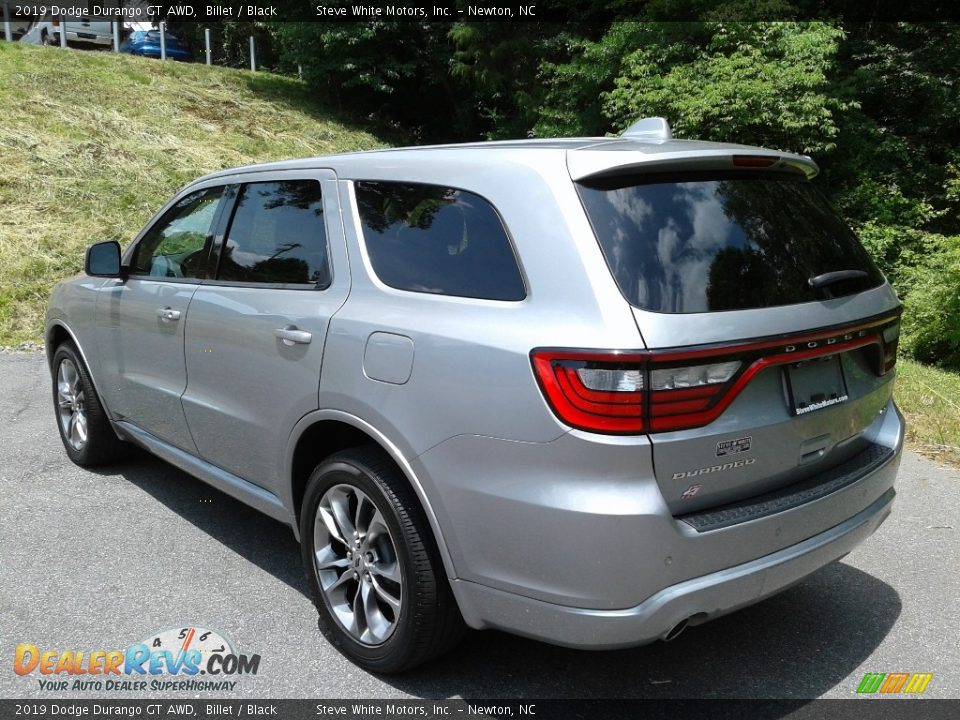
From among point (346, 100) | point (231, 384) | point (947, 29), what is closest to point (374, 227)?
point (231, 384)

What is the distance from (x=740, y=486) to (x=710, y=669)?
0.93 meters

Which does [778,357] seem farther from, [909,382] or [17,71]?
[17,71]

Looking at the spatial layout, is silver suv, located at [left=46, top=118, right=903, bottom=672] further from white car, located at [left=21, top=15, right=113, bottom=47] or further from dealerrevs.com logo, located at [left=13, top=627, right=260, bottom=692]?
white car, located at [left=21, top=15, right=113, bottom=47]

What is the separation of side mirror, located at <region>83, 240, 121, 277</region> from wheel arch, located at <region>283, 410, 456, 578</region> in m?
1.90

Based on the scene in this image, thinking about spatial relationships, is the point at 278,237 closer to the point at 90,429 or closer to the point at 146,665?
the point at 146,665

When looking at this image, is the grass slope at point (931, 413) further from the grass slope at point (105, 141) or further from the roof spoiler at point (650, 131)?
the grass slope at point (105, 141)

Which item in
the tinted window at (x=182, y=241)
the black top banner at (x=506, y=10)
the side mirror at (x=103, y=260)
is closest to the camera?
the tinted window at (x=182, y=241)

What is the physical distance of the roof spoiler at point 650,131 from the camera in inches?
119

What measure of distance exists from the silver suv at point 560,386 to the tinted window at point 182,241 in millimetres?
622

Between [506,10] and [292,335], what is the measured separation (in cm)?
1901

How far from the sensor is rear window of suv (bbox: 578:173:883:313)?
7.93 feet

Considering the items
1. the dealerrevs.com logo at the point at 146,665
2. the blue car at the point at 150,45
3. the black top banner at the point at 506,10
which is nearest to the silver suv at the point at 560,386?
the dealerrevs.com logo at the point at 146,665

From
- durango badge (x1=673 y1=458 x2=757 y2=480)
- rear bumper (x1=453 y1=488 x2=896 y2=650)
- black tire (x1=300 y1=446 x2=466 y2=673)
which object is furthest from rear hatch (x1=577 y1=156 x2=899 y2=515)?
black tire (x1=300 y1=446 x2=466 y2=673)

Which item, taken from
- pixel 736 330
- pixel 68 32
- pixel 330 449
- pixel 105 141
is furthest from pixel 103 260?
pixel 68 32
